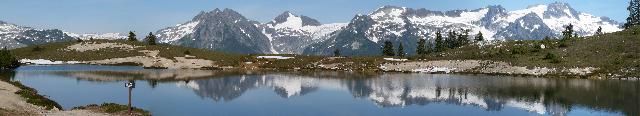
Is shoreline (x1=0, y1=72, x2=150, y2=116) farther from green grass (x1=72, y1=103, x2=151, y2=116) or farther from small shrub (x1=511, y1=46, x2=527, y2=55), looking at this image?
small shrub (x1=511, y1=46, x2=527, y2=55)

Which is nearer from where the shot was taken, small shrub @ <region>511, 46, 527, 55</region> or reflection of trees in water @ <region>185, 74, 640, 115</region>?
reflection of trees in water @ <region>185, 74, 640, 115</region>

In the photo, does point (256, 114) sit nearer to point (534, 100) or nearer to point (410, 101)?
point (410, 101)

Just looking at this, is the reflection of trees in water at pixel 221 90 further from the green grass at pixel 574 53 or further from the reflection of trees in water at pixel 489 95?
the green grass at pixel 574 53

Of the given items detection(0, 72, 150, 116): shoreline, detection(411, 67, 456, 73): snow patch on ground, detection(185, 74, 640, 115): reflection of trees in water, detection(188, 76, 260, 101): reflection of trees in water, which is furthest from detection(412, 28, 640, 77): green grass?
detection(0, 72, 150, 116): shoreline

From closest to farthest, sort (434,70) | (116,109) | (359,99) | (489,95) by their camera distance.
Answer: (116,109), (359,99), (489,95), (434,70)

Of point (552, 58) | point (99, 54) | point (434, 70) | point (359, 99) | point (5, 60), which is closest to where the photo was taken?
point (359, 99)

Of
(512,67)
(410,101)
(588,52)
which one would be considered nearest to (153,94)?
(410,101)

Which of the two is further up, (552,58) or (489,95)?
(552,58)

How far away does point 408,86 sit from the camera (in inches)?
3969

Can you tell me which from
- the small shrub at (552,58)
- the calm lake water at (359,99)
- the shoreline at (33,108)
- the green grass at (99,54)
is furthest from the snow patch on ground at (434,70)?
the shoreline at (33,108)

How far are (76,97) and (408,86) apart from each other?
5334cm

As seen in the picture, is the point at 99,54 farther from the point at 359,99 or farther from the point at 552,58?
the point at 359,99

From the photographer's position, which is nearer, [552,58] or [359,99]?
[359,99]

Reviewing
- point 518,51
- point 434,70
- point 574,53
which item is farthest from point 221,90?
point 518,51
